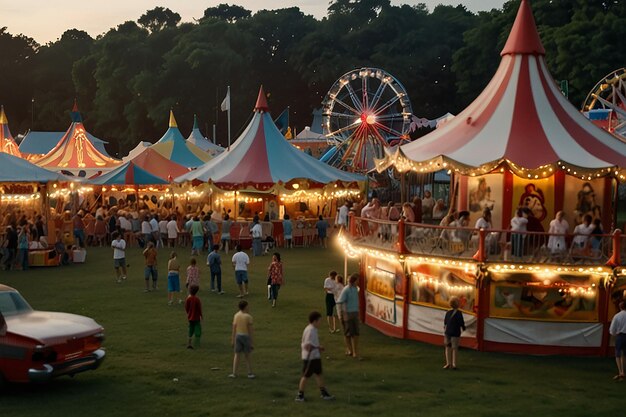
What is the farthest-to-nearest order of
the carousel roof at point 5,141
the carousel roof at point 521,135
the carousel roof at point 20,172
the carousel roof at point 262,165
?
the carousel roof at point 5,141, the carousel roof at point 262,165, the carousel roof at point 20,172, the carousel roof at point 521,135

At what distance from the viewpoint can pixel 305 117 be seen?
87375mm

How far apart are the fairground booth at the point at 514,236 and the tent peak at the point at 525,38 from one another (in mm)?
33

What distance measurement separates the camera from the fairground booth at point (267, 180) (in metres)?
38.9

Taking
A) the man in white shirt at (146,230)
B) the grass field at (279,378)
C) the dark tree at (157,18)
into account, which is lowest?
the grass field at (279,378)

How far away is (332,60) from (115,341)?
61.7m

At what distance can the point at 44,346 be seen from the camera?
1384 centimetres

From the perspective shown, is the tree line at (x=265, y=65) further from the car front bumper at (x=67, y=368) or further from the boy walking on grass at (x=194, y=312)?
the car front bumper at (x=67, y=368)

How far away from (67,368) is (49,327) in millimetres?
742

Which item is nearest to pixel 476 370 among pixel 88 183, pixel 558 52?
pixel 88 183

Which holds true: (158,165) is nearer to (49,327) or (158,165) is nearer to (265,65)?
(49,327)

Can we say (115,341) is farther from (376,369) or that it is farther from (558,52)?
(558,52)

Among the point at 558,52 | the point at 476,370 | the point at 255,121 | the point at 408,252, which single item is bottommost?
the point at 476,370

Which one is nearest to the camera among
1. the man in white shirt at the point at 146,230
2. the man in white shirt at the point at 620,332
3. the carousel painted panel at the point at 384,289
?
the man in white shirt at the point at 620,332

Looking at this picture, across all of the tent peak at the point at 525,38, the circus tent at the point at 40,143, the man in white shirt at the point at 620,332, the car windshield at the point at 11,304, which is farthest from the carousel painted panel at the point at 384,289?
the circus tent at the point at 40,143
